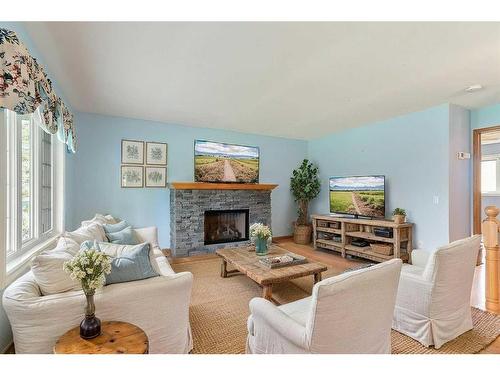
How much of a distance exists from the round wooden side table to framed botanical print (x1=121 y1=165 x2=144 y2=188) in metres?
3.33

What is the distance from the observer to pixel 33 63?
1536mm

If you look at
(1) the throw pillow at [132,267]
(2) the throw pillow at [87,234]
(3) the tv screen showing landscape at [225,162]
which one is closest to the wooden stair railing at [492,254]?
(1) the throw pillow at [132,267]

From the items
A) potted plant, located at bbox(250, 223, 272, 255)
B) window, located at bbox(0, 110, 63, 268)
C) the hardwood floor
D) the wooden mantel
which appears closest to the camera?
window, located at bbox(0, 110, 63, 268)

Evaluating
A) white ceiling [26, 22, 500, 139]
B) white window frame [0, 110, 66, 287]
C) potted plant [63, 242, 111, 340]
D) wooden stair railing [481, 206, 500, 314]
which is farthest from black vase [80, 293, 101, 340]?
wooden stair railing [481, 206, 500, 314]

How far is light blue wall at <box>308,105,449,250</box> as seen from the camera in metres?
3.63

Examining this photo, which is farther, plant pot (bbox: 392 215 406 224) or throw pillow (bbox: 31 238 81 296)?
plant pot (bbox: 392 215 406 224)

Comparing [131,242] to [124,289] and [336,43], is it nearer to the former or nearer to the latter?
[124,289]

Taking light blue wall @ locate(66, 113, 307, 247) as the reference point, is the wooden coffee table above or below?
below

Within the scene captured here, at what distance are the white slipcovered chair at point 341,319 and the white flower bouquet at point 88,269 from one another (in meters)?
0.90

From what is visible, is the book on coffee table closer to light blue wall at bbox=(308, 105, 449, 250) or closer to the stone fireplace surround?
the stone fireplace surround

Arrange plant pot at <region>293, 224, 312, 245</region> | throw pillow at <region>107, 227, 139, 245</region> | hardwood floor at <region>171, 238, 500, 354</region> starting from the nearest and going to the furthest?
1. hardwood floor at <region>171, 238, 500, 354</region>
2. throw pillow at <region>107, 227, 139, 245</region>
3. plant pot at <region>293, 224, 312, 245</region>

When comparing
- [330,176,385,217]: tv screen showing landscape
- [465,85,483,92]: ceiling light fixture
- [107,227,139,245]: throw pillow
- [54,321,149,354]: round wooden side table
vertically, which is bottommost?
[54,321,149,354]: round wooden side table

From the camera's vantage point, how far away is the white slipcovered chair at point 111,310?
1.30m
